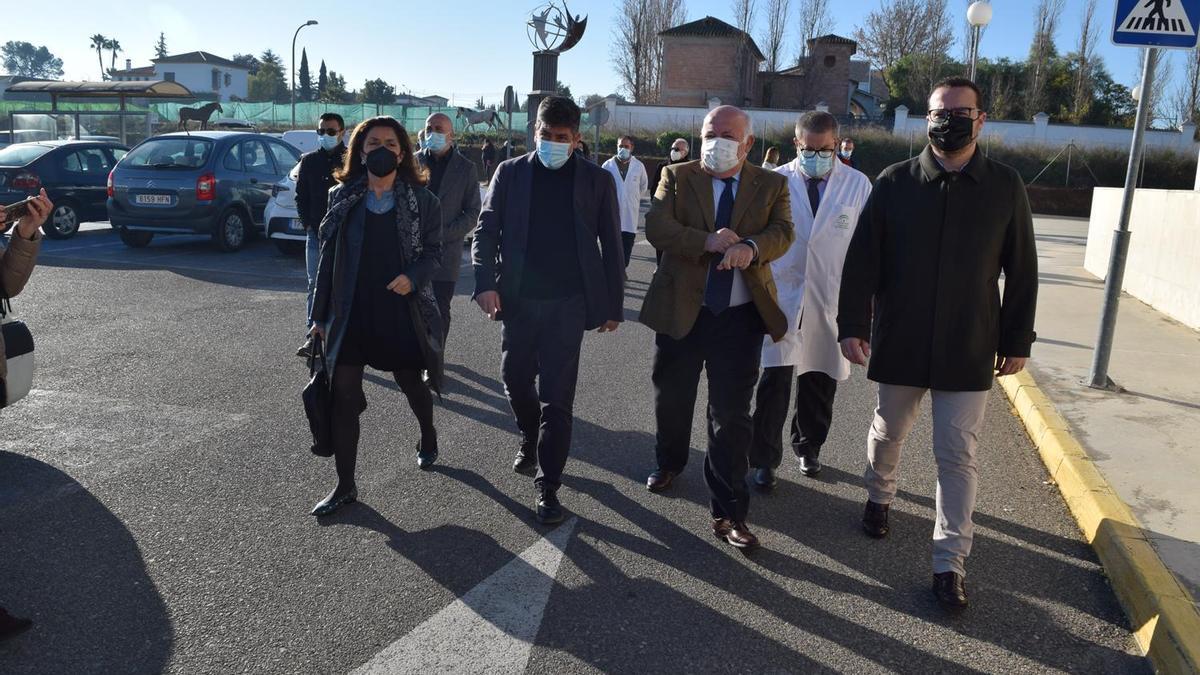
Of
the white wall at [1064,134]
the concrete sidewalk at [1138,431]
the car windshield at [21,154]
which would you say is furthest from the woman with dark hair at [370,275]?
the white wall at [1064,134]

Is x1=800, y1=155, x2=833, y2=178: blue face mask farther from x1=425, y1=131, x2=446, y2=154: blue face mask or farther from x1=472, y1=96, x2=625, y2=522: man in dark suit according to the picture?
x1=425, y1=131, x2=446, y2=154: blue face mask

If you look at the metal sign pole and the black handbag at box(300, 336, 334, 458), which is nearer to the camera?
the black handbag at box(300, 336, 334, 458)

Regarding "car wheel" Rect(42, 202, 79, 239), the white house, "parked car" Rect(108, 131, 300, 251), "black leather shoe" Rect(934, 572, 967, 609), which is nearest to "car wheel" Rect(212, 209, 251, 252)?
"parked car" Rect(108, 131, 300, 251)

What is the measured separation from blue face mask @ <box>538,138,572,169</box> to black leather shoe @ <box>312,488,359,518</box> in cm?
180

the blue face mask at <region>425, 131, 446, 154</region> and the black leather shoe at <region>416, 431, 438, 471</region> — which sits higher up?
the blue face mask at <region>425, 131, 446, 154</region>

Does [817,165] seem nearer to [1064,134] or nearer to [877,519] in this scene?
[877,519]

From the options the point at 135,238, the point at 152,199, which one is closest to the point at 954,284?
the point at 152,199

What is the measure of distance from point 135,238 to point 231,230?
1588mm

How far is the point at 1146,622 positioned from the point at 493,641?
7.83ft

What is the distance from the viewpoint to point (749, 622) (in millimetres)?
3508

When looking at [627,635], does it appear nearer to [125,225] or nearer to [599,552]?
[599,552]

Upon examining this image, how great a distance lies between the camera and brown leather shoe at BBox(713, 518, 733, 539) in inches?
166

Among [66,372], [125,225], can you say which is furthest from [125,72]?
[66,372]

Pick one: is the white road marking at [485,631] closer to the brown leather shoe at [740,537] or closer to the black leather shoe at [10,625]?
the brown leather shoe at [740,537]
